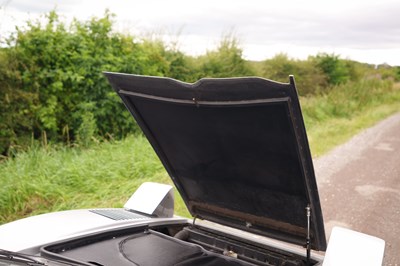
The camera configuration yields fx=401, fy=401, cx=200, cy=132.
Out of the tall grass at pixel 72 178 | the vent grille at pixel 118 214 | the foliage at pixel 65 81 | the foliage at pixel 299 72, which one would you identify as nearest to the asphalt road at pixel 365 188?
the tall grass at pixel 72 178

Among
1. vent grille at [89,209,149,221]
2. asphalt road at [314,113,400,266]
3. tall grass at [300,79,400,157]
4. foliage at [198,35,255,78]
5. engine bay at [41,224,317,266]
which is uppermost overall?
foliage at [198,35,255,78]

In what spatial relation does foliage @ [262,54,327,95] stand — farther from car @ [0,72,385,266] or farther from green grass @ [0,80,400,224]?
car @ [0,72,385,266]

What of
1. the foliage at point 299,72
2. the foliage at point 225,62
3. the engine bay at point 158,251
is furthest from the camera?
the foliage at point 299,72

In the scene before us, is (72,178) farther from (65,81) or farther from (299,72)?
(299,72)

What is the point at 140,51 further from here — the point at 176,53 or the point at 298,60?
the point at 298,60

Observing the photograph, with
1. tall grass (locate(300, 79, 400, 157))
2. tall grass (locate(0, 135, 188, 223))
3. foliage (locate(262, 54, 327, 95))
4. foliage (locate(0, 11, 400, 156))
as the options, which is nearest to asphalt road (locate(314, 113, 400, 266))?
tall grass (locate(300, 79, 400, 157))

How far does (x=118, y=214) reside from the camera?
8.22 feet

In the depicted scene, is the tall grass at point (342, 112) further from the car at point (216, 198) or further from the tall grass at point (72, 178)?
the car at point (216, 198)

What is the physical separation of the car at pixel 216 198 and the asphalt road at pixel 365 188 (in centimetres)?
259

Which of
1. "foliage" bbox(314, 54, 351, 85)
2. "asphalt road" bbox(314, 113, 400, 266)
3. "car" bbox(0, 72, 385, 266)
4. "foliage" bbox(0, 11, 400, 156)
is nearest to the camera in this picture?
"car" bbox(0, 72, 385, 266)

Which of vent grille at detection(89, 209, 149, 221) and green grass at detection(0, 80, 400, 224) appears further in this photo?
green grass at detection(0, 80, 400, 224)

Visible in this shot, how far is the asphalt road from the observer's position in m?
5.04

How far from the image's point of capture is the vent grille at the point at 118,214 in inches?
95.3

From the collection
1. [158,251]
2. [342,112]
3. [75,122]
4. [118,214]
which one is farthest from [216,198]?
[342,112]
